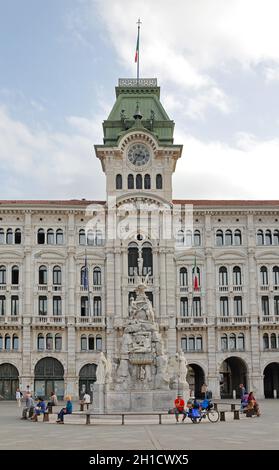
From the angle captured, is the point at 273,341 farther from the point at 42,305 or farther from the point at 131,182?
the point at 42,305

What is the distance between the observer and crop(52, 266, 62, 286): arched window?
7731 centimetres

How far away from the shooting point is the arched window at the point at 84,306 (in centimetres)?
7656

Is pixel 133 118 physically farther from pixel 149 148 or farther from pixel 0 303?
pixel 0 303

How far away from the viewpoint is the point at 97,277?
77562mm

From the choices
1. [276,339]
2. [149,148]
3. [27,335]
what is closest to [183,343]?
[276,339]

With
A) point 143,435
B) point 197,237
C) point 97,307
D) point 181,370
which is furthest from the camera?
point 197,237

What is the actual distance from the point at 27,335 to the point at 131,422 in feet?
124

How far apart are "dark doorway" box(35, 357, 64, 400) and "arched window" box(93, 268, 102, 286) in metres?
9.08

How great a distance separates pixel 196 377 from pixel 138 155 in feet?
82.5

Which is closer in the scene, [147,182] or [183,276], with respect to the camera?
[183,276]

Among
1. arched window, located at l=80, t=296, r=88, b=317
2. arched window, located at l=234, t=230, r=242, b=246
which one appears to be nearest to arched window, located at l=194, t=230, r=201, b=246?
arched window, located at l=234, t=230, r=242, b=246

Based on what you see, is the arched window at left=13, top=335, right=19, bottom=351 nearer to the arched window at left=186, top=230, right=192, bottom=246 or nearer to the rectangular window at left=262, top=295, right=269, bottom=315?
the arched window at left=186, top=230, right=192, bottom=246

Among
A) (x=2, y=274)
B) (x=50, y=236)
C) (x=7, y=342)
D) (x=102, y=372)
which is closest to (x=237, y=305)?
(x=50, y=236)

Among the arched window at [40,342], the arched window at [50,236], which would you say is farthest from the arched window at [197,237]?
the arched window at [40,342]
